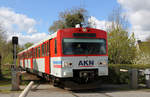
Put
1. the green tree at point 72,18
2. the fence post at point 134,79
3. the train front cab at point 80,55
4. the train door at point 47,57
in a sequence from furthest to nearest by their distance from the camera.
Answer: the green tree at point 72,18, the train door at point 47,57, the fence post at point 134,79, the train front cab at point 80,55

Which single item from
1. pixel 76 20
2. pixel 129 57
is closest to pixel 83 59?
pixel 129 57

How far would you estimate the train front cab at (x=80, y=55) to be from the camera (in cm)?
1042

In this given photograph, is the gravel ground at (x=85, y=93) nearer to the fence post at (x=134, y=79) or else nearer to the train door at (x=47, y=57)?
the fence post at (x=134, y=79)

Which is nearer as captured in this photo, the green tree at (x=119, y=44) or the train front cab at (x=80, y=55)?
the train front cab at (x=80, y=55)

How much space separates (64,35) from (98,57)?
2.02 m

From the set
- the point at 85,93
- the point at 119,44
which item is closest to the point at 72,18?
the point at 119,44

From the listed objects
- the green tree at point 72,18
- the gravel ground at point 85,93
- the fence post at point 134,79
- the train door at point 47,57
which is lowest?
the gravel ground at point 85,93

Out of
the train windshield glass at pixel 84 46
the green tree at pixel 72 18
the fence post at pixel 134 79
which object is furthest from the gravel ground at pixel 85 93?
the green tree at pixel 72 18

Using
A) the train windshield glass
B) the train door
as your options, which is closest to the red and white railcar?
the train windshield glass

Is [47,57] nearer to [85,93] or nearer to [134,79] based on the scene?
[85,93]

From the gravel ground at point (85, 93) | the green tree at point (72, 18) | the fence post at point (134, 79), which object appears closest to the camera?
the gravel ground at point (85, 93)

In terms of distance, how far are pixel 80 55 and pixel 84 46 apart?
0.52 meters

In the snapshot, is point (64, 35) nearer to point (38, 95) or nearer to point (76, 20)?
point (38, 95)

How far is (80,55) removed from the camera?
1072 cm
